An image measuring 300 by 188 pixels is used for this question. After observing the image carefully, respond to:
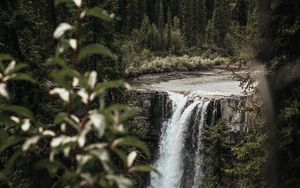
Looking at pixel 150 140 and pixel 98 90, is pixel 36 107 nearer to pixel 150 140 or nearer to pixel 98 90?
pixel 98 90

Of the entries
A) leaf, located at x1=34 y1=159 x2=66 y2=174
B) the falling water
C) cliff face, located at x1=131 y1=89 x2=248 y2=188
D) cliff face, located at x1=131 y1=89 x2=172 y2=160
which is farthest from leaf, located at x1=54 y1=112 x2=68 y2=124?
cliff face, located at x1=131 y1=89 x2=172 y2=160

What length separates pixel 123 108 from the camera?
1.55m

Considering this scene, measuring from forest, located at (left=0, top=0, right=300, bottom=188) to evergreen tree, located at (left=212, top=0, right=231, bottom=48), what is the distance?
2463 centimetres

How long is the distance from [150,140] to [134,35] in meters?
25.9

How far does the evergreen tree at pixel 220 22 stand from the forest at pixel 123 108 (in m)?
24.6

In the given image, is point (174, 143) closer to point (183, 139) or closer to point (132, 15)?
point (183, 139)

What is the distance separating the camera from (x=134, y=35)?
159ft

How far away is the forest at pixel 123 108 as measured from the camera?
1544mm

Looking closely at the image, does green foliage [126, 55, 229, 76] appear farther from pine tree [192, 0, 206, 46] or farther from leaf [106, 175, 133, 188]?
leaf [106, 175, 133, 188]

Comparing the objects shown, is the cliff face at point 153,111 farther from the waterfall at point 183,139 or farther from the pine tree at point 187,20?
the pine tree at point 187,20

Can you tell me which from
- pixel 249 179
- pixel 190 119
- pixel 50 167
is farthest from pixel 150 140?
pixel 50 167

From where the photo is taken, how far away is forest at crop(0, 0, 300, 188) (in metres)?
1.54

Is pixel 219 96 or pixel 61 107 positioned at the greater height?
pixel 61 107

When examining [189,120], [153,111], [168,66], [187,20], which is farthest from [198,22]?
[189,120]
